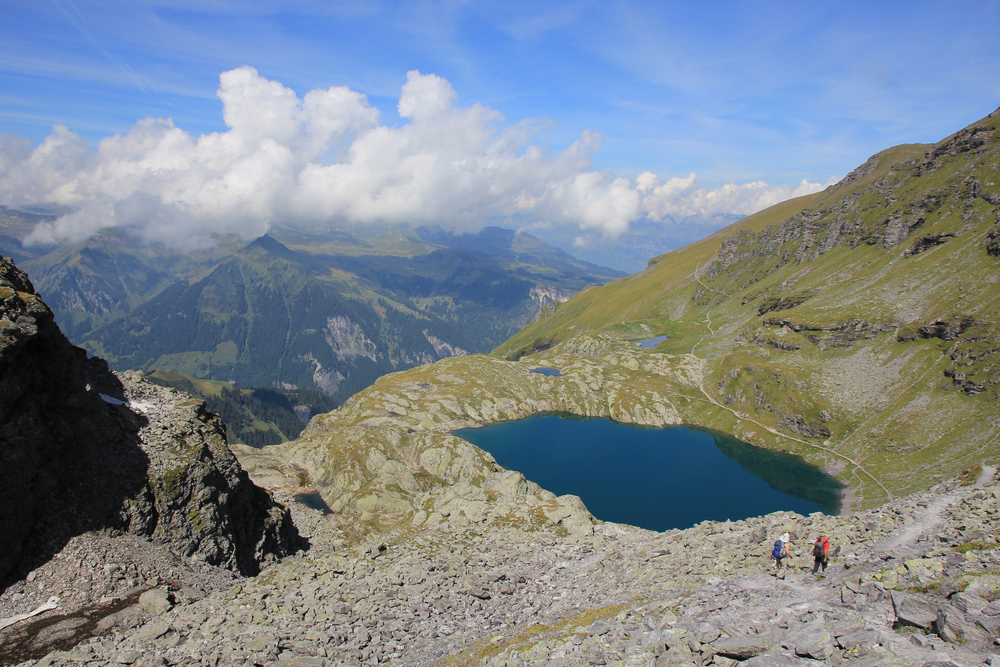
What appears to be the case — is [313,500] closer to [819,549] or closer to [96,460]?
[96,460]

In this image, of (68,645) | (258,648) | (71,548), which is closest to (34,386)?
(71,548)

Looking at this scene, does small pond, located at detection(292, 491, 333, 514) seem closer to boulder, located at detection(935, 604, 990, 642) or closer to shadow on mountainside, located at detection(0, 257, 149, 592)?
shadow on mountainside, located at detection(0, 257, 149, 592)

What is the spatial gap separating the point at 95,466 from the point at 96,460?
505 millimetres

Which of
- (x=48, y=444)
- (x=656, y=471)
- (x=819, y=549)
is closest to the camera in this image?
(x=819, y=549)

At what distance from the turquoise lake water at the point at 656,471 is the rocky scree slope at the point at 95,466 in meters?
86.6

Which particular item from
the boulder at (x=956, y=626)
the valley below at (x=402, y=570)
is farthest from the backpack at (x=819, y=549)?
the boulder at (x=956, y=626)

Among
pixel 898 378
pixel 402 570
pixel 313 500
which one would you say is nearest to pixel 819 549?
pixel 402 570

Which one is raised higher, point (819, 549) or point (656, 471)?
point (819, 549)

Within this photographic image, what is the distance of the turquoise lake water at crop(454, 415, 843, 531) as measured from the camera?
115 m

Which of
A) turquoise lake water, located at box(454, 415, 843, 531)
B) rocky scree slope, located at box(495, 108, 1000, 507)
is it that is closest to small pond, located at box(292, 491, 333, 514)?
turquoise lake water, located at box(454, 415, 843, 531)

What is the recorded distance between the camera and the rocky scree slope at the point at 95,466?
34.1m

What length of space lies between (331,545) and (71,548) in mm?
36609

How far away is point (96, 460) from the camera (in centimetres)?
3988

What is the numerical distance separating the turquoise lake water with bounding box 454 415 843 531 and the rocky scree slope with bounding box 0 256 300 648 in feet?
284
